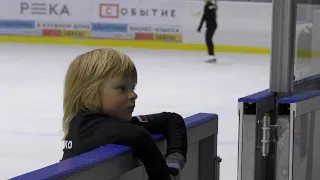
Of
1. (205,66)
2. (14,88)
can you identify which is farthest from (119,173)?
(205,66)

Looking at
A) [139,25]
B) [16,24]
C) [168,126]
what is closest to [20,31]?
[16,24]

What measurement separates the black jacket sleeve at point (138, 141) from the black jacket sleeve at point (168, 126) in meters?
0.19

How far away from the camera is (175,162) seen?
1747 millimetres

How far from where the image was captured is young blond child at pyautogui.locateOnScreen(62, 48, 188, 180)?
1.61m

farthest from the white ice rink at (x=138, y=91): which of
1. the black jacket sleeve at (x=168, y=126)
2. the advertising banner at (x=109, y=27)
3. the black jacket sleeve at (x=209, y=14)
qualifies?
the black jacket sleeve at (x=168, y=126)

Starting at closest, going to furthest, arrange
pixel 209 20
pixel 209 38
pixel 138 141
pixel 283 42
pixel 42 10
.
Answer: pixel 138 141
pixel 283 42
pixel 209 20
pixel 209 38
pixel 42 10

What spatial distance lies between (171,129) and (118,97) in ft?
0.79

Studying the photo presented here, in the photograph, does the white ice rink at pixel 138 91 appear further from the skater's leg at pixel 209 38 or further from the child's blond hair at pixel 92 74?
the child's blond hair at pixel 92 74

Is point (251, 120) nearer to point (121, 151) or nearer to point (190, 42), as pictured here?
point (121, 151)

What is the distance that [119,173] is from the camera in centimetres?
163

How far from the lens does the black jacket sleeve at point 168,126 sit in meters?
1.84

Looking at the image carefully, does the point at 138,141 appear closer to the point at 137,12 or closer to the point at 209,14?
the point at 209,14

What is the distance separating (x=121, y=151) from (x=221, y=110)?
5516mm

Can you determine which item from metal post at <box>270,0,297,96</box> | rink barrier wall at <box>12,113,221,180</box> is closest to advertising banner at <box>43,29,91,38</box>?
metal post at <box>270,0,297,96</box>
